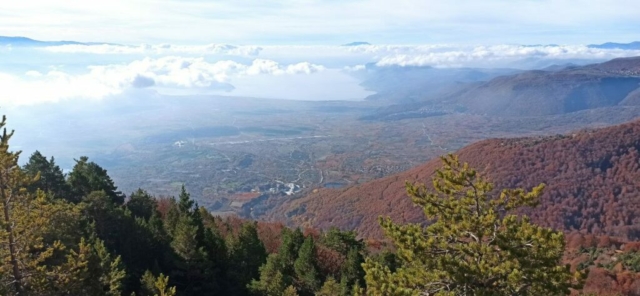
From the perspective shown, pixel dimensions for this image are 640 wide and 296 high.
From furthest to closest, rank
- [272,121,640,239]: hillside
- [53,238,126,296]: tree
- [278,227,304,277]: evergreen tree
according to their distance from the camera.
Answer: [272,121,640,239]: hillside, [278,227,304,277]: evergreen tree, [53,238,126,296]: tree

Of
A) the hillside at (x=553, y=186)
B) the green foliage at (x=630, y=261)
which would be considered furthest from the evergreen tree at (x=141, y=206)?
the hillside at (x=553, y=186)

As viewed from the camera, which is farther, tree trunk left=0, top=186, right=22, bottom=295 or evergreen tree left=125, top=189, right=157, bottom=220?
evergreen tree left=125, top=189, right=157, bottom=220

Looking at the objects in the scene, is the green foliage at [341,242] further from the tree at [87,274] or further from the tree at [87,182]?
the tree at [87,274]

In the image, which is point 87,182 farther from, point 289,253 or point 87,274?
point 87,274

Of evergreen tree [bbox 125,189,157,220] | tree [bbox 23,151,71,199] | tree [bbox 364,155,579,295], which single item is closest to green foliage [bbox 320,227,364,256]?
evergreen tree [bbox 125,189,157,220]

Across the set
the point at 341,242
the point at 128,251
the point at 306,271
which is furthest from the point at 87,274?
the point at 341,242

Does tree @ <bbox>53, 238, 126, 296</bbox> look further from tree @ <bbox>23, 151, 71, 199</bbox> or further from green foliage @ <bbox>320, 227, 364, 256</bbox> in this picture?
green foliage @ <bbox>320, 227, 364, 256</bbox>

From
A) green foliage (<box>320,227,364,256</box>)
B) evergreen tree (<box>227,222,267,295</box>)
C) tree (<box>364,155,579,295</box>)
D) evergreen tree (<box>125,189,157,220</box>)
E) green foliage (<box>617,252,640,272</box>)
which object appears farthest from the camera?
evergreen tree (<box>125,189,157,220</box>)
